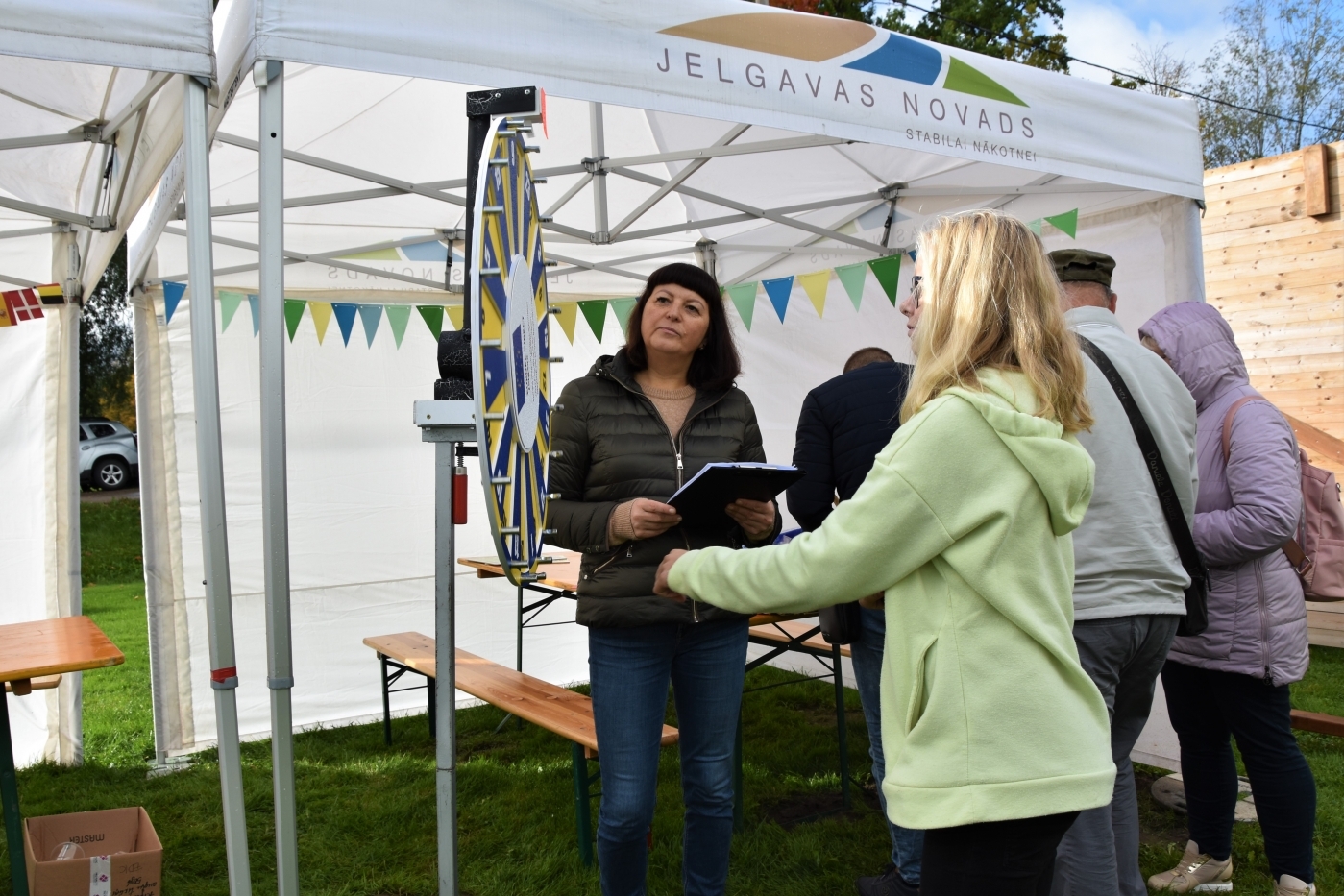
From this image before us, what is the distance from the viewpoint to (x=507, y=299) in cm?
130

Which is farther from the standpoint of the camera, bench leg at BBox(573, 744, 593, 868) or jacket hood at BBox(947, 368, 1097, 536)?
bench leg at BBox(573, 744, 593, 868)

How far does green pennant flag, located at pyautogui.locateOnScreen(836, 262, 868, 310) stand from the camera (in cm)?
473

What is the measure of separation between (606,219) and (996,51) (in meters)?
14.3

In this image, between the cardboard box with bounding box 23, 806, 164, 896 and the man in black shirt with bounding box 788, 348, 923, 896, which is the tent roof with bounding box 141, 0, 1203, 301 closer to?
the man in black shirt with bounding box 788, 348, 923, 896

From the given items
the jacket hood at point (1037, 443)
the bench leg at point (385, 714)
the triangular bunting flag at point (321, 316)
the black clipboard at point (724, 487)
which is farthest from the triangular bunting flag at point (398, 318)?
the jacket hood at point (1037, 443)

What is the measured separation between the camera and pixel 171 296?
431 cm

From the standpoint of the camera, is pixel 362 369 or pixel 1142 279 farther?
pixel 362 369

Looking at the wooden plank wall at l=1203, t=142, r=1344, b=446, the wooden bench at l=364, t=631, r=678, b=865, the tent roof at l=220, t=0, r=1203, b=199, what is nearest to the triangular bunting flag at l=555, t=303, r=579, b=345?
the wooden bench at l=364, t=631, r=678, b=865

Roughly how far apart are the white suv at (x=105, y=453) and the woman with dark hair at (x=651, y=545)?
1451 centimetres

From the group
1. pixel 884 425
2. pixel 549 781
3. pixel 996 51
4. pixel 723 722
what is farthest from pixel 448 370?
pixel 996 51

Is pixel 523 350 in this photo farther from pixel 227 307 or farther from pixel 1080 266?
pixel 227 307

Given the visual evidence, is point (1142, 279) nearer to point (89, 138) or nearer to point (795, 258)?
point (795, 258)

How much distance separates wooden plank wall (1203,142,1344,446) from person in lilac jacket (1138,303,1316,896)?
166 inches

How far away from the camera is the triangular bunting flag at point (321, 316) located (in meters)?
4.96
